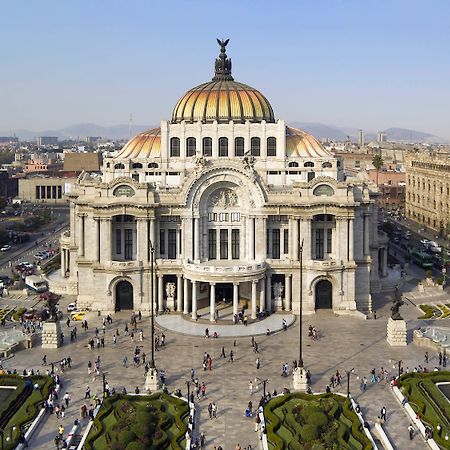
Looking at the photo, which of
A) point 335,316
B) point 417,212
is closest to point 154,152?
point 335,316

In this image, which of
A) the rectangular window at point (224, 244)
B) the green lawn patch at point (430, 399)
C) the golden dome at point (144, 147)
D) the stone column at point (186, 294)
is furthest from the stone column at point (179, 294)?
the green lawn patch at point (430, 399)

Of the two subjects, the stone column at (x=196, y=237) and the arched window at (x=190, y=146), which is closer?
the stone column at (x=196, y=237)

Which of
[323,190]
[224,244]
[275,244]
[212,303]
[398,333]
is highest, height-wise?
[323,190]

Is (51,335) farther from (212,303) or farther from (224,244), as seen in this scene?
(224,244)

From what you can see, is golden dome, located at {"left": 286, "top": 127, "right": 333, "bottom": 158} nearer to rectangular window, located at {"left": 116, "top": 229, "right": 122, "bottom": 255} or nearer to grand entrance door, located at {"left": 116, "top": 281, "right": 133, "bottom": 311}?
rectangular window, located at {"left": 116, "top": 229, "right": 122, "bottom": 255}

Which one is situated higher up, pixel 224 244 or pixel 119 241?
pixel 119 241

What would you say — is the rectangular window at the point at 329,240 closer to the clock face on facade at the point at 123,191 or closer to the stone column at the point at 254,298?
the stone column at the point at 254,298

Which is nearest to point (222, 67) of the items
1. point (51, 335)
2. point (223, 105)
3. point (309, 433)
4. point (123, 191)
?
point (223, 105)
